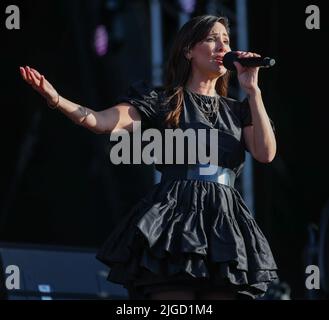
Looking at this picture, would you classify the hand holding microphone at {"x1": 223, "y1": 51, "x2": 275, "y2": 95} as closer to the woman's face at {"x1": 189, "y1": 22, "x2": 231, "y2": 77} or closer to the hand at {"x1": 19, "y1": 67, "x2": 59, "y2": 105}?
the woman's face at {"x1": 189, "y1": 22, "x2": 231, "y2": 77}

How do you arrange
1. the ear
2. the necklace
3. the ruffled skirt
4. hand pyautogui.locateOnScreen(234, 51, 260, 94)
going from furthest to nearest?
1. the ear
2. the necklace
3. hand pyautogui.locateOnScreen(234, 51, 260, 94)
4. the ruffled skirt

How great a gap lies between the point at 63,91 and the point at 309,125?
1863 millimetres

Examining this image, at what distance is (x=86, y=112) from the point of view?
11.8ft

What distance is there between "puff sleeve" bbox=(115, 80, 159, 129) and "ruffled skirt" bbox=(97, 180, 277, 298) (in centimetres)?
26

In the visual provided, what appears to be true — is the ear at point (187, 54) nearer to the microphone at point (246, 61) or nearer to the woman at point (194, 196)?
the woman at point (194, 196)

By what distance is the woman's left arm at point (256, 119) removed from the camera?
355 cm

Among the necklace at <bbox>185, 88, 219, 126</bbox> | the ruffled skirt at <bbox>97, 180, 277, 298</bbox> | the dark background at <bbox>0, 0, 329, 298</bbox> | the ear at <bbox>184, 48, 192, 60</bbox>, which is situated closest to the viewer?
the ruffled skirt at <bbox>97, 180, 277, 298</bbox>

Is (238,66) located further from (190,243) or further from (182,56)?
(190,243)

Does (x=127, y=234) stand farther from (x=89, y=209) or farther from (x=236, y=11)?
(x=89, y=209)

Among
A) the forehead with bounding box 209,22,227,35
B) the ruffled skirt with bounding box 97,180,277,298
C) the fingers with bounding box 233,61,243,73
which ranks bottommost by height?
the ruffled skirt with bounding box 97,180,277,298

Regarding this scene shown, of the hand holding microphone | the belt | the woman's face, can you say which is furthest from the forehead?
the belt

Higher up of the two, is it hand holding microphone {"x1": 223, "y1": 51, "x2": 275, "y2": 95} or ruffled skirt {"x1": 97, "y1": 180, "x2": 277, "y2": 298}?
hand holding microphone {"x1": 223, "y1": 51, "x2": 275, "y2": 95}

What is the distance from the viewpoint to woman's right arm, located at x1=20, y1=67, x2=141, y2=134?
3453 millimetres

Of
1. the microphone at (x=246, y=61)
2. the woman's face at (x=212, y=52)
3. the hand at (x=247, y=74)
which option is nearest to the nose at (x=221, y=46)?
the woman's face at (x=212, y=52)
